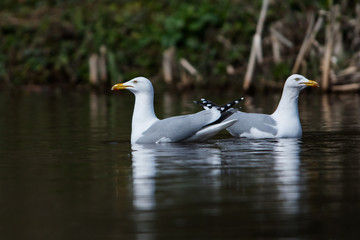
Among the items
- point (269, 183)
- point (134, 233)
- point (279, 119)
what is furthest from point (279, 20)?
point (134, 233)

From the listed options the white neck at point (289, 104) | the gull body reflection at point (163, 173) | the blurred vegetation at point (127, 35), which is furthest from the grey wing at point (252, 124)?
the blurred vegetation at point (127, 35)

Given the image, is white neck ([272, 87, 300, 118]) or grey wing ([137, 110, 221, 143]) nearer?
grey wing ([137, 110, 221, 143])

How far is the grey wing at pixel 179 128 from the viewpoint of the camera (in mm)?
11969

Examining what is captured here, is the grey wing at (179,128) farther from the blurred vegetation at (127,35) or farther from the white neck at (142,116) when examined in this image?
the blurred vegetation at (127,35)

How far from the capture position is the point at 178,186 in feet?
26.6

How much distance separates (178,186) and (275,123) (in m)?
4.82

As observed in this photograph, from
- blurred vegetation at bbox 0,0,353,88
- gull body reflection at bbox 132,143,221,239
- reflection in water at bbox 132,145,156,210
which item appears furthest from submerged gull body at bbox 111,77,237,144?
blurred vegetation at bbox 0,0,353,88

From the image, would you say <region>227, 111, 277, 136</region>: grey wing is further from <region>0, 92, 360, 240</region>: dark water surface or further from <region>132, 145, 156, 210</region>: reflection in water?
<region>132, 145, 156, 210</region>: reflection in water

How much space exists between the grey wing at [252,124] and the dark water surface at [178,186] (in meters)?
0.23

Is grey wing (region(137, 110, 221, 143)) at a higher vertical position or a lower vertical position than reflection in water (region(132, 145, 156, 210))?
higher

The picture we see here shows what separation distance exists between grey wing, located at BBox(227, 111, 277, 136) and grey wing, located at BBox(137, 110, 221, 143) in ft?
2.33

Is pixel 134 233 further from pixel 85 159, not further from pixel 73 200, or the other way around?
pixel 85 159

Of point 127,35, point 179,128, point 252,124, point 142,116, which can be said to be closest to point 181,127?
point 179,128

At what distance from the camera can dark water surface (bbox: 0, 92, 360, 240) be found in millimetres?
6305
